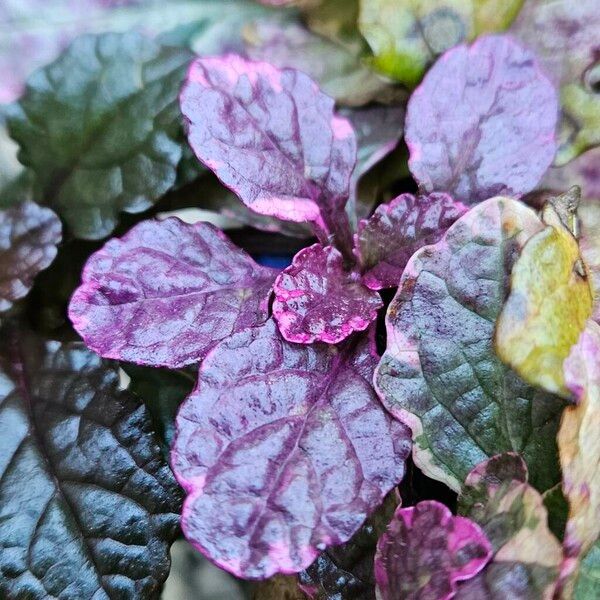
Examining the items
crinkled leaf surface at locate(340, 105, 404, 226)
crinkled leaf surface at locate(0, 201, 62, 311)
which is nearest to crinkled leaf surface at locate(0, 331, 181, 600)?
crinkled leaf surface at locate(0, 201, 62, 311)

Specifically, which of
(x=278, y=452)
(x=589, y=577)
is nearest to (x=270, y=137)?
(x=278, y=452)

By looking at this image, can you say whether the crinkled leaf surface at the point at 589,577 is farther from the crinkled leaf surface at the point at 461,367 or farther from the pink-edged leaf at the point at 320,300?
the pink-edged leaf at the point at 320,300

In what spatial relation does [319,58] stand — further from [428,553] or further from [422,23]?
[428,553]

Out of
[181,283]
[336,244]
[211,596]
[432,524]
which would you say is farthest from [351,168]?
[211,596]

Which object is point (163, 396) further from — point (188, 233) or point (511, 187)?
point (511, 187)

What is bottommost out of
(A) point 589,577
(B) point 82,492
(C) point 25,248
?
(A) point 589,577

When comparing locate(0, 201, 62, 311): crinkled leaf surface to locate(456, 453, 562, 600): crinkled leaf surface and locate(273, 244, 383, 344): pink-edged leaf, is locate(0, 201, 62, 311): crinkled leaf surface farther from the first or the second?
locate(456, 453, 562, 600): crinkled leaf surface
